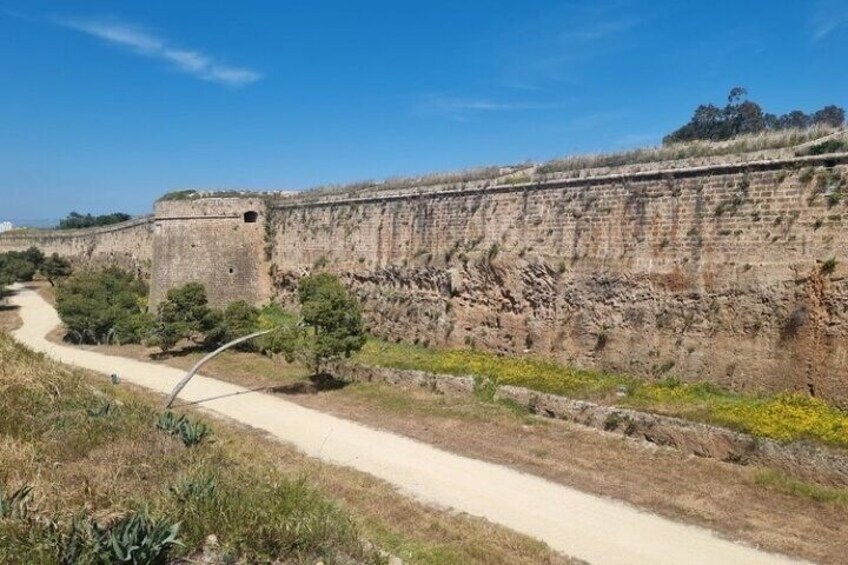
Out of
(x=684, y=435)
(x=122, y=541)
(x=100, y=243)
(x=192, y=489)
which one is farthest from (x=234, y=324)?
(x=100, y=243)

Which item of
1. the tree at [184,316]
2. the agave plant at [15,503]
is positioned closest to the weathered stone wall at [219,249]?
the tree at [184,316]

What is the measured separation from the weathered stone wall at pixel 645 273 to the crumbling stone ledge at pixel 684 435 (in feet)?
5.97

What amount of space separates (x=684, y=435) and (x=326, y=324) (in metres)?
7.62

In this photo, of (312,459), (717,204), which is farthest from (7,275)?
(717,204)

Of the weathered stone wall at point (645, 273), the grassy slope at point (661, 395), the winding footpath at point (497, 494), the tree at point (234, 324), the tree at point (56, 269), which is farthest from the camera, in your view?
the tree at point (56, 269)

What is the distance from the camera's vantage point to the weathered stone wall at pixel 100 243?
33125 mm

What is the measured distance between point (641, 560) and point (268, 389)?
33.7 feet

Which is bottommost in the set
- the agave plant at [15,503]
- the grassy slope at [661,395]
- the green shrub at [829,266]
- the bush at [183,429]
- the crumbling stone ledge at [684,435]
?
the crumbling stone ledge at [684,435]

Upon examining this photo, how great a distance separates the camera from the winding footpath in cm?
706

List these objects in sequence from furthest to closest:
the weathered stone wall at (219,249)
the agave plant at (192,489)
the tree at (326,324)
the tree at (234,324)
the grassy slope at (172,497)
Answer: the weathered stone wall at (219,249), the tree at (234,324), the tree at (326,324), the agave plant at (192,489), the grassy slope at (172,497)

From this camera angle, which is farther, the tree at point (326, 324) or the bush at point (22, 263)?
the bush at point (22, 263)

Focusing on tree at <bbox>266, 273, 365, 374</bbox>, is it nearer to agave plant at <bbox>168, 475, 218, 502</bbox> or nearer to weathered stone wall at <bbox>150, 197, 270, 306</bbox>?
agave plant at <bbox>168, 475, 218, 502</bbox>

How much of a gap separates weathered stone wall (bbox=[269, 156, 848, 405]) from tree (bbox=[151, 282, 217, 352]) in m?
5.00

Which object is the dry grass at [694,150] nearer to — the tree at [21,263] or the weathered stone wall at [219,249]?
the weathered stone wall at [219,249]
